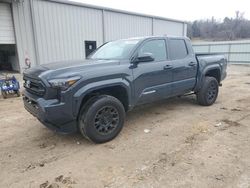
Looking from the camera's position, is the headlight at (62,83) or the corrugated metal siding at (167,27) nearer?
the headlight at (62,83)

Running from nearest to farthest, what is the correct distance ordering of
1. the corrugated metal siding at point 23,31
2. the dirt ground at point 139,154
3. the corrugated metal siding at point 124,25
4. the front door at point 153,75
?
the dirt ground at point 139,154
the front door at point 153,75
the corrugated metal siding at point 23,31
the corrugated metal siding at point 124,25

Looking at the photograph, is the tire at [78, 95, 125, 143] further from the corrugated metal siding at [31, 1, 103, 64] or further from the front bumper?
the corrugated metal siding at [31, 1, 103, 64]

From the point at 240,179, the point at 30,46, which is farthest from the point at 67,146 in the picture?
the point at 30,46

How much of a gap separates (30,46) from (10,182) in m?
9.45

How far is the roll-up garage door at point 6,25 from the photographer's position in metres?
9.97

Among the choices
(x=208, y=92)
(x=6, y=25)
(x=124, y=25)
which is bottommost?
(x=208, y=92)

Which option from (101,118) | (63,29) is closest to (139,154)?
(101,118)

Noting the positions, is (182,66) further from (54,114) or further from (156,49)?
(54,114)

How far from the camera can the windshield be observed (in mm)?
4359

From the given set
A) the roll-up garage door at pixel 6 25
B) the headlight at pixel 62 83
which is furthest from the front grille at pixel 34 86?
the roll-up garage door at pixel 6 25

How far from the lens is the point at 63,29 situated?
11953mm

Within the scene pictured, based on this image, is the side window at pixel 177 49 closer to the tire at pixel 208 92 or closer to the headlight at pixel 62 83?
the tire at pixel 208 92

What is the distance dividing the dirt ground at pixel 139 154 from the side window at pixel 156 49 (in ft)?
4.68

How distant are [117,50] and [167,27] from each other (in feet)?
49.7
